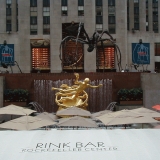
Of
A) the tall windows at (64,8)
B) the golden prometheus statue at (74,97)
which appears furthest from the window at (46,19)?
the golden prometheus statue at (74,97)

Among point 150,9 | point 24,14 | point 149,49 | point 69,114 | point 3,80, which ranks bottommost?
point 69,114

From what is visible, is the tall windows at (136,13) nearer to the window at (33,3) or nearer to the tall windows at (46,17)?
the tall windows at (46,17)

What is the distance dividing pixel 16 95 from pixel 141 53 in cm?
1960

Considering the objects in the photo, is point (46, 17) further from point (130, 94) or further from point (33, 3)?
point (130, 94)

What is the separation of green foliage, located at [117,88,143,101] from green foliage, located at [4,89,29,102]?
6868 millimetres

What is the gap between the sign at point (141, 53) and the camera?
1611 inches

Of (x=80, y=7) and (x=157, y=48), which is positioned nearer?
(x=80, y=7)

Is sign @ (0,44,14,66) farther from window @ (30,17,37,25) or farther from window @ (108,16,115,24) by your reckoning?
window @ (108,16,115,24)

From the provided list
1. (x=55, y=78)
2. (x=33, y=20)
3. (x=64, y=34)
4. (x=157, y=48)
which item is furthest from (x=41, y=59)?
(x=55, y=78)

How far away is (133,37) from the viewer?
45812 mm
